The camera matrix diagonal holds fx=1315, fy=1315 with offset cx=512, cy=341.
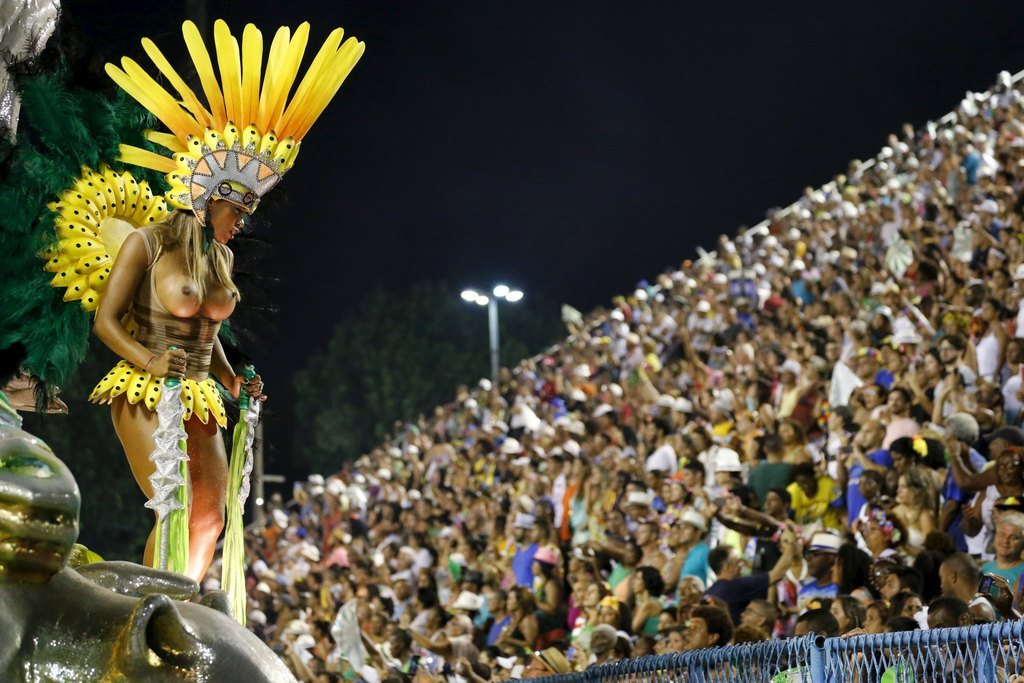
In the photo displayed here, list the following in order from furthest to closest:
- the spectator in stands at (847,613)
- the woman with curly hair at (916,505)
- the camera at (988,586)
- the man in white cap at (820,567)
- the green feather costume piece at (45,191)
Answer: the woman with curly hair at (916,505), the man in white cap at (820,567), the spectator in stands at (847,613), the camera at (988,586), the green feather costume piece at (45,191)

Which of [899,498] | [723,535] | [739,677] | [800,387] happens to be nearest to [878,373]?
[800,387]

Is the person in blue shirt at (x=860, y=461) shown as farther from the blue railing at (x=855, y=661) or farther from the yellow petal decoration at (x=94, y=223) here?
the yellow petal decoration at (x=94, y=223)

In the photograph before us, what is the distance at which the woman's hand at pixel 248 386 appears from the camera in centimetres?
393

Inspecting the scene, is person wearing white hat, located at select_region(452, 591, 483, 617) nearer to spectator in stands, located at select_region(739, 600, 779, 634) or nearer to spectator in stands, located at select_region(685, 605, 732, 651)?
spectator in stands, located at select_region(739, 600, 779, 634)

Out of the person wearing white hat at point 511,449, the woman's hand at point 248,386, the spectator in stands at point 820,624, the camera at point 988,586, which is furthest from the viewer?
the person wearing white hat at point 511,449

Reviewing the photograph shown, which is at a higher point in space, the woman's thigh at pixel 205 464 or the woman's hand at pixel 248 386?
the woman's hand at pixel 248 386

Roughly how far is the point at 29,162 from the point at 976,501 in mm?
4975

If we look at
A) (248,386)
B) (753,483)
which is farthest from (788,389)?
(248,386)

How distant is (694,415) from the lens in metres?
11.3

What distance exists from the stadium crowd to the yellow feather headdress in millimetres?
2902

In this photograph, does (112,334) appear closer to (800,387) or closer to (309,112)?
(309,112)

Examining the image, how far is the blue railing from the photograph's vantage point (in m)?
3.04

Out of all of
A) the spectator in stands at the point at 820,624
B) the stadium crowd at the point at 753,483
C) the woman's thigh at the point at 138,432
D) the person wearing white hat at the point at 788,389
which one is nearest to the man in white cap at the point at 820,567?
the stadium crowd at the point at 753,483

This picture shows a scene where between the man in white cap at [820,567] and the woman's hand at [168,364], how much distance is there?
11.9 feet
